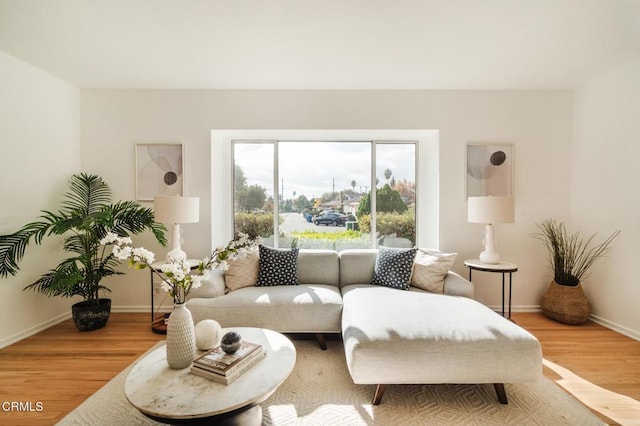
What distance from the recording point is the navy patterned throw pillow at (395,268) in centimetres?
273

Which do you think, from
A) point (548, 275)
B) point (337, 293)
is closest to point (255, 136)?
point (337, 293)

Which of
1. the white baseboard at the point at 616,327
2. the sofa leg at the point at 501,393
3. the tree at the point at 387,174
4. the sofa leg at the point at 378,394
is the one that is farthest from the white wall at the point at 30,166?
the white baseboard at the point at 616,327

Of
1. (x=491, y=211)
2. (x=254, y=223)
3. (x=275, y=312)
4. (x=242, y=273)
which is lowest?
(x=275, y=312)

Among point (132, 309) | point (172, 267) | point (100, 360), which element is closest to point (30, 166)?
point (132, 309)

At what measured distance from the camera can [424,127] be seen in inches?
130

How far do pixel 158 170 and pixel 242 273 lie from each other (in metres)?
1.65

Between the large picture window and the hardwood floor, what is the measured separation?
1.59 meters

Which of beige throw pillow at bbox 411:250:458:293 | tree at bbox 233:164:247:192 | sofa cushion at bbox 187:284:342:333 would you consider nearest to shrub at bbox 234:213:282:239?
tree at bbox 233:164:247:192

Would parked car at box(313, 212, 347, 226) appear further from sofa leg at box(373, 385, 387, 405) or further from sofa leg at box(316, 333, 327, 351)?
sofa leg at box(373, 385, 387, 405)

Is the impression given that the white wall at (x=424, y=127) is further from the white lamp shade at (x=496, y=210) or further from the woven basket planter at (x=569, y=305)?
the white lamp shade at (x=496, y=210)

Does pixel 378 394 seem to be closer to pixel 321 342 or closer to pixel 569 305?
pixel 321 342

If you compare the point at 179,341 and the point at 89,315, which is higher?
the point at 179,341

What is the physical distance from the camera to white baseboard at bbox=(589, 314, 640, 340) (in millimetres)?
2625

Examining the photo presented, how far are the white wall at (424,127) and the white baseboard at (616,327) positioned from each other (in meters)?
0.50
